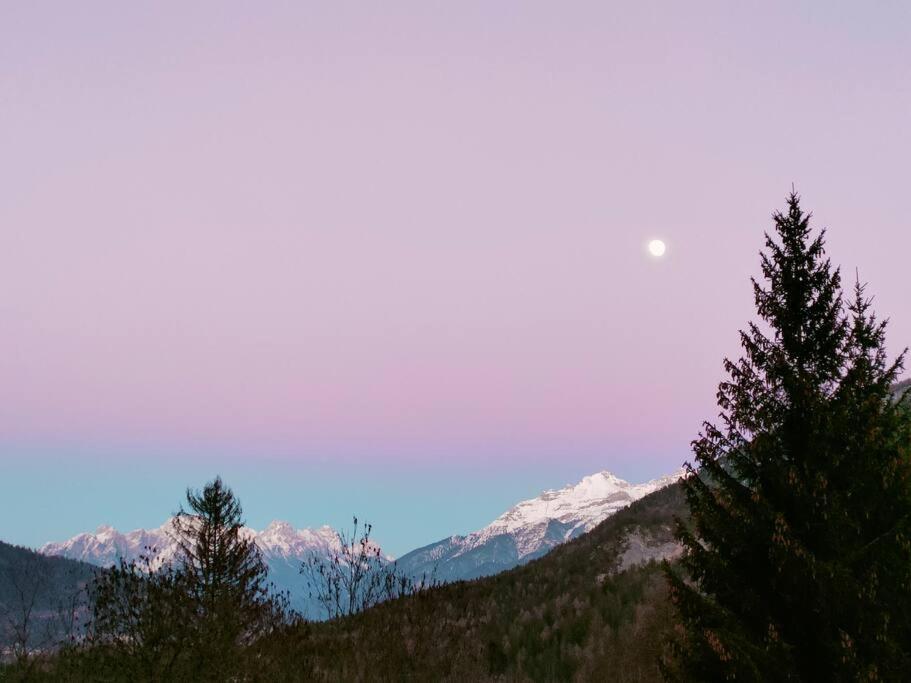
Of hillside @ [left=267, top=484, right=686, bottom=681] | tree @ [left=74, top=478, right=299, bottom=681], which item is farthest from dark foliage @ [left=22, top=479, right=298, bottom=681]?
hillside @ [left=267, top=484, right=686, bottom=681]

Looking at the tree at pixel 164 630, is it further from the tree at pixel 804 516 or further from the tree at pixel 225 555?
the tree at pixel 804 516

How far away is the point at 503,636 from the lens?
763 inches

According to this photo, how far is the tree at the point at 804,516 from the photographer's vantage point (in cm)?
924

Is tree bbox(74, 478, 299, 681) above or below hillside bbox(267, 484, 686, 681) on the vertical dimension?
above

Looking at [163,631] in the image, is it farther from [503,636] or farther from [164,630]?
[503,636]

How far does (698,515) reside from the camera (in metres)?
10.7

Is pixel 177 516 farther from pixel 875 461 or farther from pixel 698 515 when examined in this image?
pixel 875 461

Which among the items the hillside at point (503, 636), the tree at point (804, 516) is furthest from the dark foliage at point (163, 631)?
the tree at point (804, 516)

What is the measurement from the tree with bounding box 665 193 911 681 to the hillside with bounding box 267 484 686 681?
119cm

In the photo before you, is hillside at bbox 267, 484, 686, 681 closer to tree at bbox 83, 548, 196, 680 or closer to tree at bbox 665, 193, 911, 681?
tree at bbox 665, 193, 911, 681

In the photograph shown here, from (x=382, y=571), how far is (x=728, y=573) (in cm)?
670

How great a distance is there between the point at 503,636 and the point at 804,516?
1156cm

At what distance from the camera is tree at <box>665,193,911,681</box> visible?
9.24 meters

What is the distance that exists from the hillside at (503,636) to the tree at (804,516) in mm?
1194
